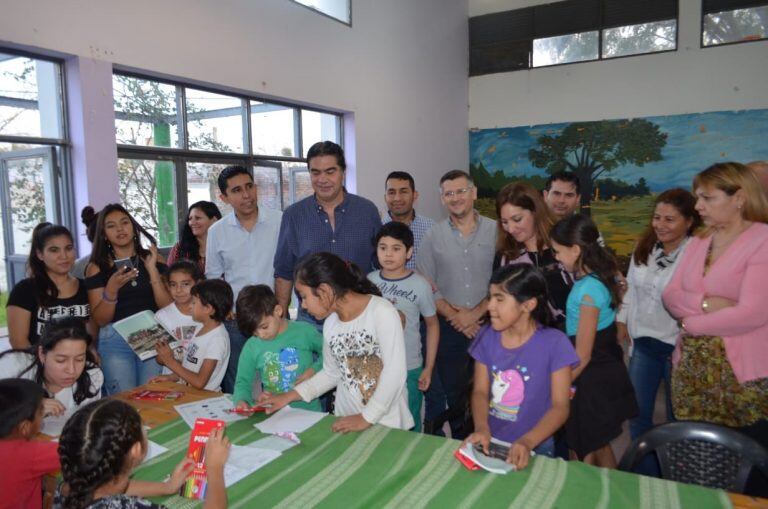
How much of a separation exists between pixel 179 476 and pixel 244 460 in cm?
21

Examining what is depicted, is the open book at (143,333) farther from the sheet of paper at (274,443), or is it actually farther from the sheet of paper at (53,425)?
the sheet of paper at (274,443)

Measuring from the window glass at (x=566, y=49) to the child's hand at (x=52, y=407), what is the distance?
8530 mm

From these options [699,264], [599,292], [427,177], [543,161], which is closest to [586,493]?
[599,292]

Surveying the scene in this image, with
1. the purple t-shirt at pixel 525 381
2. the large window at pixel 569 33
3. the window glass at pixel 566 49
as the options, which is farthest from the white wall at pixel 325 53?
the purple t-shirt at pixel 525 381

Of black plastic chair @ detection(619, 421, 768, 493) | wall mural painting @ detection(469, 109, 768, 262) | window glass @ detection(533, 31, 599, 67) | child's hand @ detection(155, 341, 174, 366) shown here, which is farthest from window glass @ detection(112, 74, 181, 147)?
window glass @ detection(533, 31, 599, 67)

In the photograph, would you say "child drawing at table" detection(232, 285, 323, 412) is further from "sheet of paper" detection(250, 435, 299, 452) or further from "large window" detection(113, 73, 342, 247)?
"large window" detection(113, 73, 342, 247)

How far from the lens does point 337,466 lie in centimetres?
145

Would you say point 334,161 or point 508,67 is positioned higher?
point 508,67

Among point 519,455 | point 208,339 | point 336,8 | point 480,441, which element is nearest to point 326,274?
point 480,441

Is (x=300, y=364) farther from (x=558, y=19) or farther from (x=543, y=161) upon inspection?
(x=558, y=19)

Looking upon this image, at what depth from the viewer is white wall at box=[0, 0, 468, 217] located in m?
3.79

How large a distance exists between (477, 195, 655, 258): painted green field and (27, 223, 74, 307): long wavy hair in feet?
24.6

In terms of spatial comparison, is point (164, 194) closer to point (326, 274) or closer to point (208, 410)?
point (208, 410)

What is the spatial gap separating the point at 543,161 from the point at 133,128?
6400 mm
